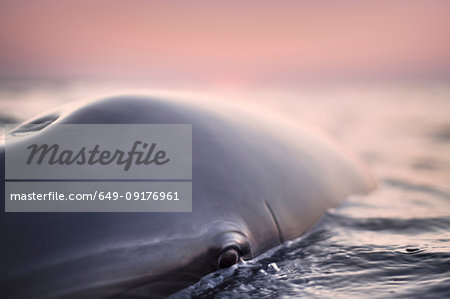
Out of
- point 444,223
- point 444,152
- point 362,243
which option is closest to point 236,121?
point 362,243

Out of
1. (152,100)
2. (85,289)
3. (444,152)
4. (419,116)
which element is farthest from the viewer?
(419,116)

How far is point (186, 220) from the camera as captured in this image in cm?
205

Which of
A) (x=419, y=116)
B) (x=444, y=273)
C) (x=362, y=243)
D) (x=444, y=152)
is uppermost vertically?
(x=419, y=116)

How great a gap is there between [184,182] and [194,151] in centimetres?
25

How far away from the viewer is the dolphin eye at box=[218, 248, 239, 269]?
2.17 m

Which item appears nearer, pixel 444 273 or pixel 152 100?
pixel 444 273

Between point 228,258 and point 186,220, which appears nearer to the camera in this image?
point 186,220

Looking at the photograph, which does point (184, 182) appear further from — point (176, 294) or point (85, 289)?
point (85, 289)

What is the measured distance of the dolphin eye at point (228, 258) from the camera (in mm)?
2169

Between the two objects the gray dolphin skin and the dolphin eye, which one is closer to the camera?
the gray dolphin skin

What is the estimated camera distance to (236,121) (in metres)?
2.88

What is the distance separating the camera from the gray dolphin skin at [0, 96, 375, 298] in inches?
68.8

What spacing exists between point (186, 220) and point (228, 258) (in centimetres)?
31

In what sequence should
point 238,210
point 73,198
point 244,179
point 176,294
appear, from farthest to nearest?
point 244,179, point 238,210, point 176,294, point 73,198
